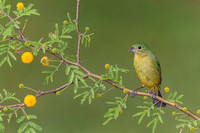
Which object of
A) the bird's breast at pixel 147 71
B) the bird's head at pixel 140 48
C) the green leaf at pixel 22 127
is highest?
the bird's head at pixel 140 48

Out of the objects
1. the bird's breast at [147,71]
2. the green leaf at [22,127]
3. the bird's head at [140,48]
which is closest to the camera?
the green leaf at [22,127]

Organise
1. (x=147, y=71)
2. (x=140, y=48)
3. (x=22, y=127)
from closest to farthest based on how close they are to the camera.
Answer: (x=22, y=127) < (x=147, y=71) < (x=140, y=48)

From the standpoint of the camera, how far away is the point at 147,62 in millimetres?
2961

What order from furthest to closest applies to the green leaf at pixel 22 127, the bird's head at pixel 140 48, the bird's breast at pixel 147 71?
the bird's head at pixel 140 48 < the bird's breast at pixel 147 71 < the green leaf at pixel 22 127

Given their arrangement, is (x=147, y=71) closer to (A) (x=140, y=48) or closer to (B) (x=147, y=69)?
(B) (x=147, y=69)

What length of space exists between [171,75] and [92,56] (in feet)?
4.56

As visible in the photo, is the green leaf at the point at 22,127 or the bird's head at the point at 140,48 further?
the bird's head at the point at 140,48

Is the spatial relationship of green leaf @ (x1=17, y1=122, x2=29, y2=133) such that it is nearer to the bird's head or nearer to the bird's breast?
the bird's breast

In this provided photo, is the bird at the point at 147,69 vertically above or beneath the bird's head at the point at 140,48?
beneath

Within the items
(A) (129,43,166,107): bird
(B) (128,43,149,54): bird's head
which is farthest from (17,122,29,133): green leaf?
(B) (128,43,149,54): bird's head

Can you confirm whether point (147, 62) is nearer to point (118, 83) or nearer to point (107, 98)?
point (118, 83)

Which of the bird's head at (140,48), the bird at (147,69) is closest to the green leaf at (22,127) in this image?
the bird at (147,69)

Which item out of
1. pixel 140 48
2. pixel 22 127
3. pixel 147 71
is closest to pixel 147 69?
pixel 147 71

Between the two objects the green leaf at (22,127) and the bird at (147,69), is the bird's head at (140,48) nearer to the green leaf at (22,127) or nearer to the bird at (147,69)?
the bird at (147,69)
